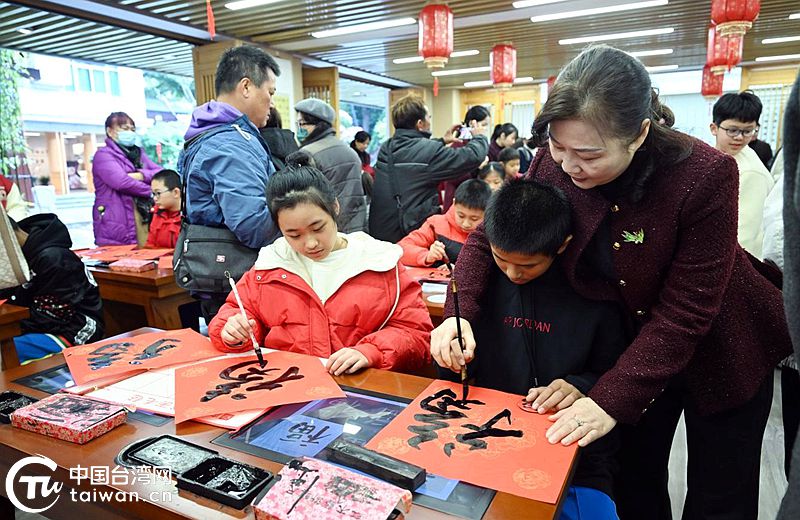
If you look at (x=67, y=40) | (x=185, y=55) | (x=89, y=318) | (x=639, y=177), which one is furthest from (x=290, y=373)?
(x=185, y=55)

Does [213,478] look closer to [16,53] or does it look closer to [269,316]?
[269,316]

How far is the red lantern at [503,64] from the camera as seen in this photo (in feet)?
21.0

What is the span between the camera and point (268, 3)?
526cm

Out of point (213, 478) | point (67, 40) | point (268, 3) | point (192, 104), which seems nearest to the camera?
point (213, 478)

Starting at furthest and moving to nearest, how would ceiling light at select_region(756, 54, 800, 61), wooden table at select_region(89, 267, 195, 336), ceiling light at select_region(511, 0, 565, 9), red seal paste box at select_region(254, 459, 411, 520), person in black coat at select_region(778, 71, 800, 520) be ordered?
1. ceiling light at select_region(756, 54, 800, 61)
2. ceiling light at select_region(511, 0, 565, 9)
3. wooden table at select_region(89, 267, 195, 336)
4. red seal paste box at select_region(254, 459, 411, 520)
5. person in black coat at select_region(778, 71, 800, 520)

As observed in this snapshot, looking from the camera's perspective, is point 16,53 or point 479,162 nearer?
point 479,162

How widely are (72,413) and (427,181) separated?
239cm

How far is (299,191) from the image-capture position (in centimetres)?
152

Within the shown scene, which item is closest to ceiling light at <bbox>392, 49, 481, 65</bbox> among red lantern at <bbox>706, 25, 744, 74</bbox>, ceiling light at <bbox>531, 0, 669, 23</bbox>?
ceiling light at <bbox>531, 0, 669, 23</bbox>

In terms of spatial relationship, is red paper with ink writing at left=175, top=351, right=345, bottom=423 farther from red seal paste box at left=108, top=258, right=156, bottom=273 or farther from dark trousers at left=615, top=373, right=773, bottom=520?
red seal paste box at left=108, top=258, right=156, bottom=273

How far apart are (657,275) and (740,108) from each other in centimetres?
164

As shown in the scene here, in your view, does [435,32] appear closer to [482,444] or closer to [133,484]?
[482,444]

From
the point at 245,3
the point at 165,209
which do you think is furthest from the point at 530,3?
the point at 165,209

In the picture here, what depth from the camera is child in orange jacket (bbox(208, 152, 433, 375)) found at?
4.76 feet
